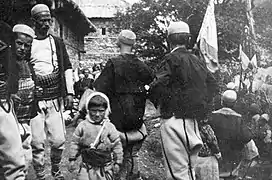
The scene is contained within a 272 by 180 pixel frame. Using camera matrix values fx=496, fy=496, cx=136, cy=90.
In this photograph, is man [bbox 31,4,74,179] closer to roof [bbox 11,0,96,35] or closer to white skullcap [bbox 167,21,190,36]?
white skullcap [bbox 167,21,190,36]

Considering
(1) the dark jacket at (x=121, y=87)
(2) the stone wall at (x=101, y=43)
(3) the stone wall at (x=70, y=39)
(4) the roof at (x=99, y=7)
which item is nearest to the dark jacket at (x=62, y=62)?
(1) the dark jacket at (x=121, y=87)

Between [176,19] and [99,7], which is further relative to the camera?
[99,7]

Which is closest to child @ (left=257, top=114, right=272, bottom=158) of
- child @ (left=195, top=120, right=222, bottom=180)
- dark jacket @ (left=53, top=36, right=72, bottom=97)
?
child @ (left=195, top=120, right=222, bottom=180)

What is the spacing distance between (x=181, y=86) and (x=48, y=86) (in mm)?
1595

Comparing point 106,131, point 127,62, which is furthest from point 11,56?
point 127,62

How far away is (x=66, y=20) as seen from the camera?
20.5 metres

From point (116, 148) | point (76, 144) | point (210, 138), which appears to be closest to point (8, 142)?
point (76, 144)

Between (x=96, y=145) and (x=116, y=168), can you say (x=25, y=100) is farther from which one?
(x=116, y=168)

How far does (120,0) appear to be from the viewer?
4234 cm

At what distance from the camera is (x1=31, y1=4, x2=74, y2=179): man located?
211 inches

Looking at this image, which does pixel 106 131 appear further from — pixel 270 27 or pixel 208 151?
pixel 270 27

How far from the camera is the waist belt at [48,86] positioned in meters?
5.42

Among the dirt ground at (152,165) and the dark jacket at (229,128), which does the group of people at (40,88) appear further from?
the dark jacket at (229,128)

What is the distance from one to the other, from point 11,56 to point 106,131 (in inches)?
45.3
